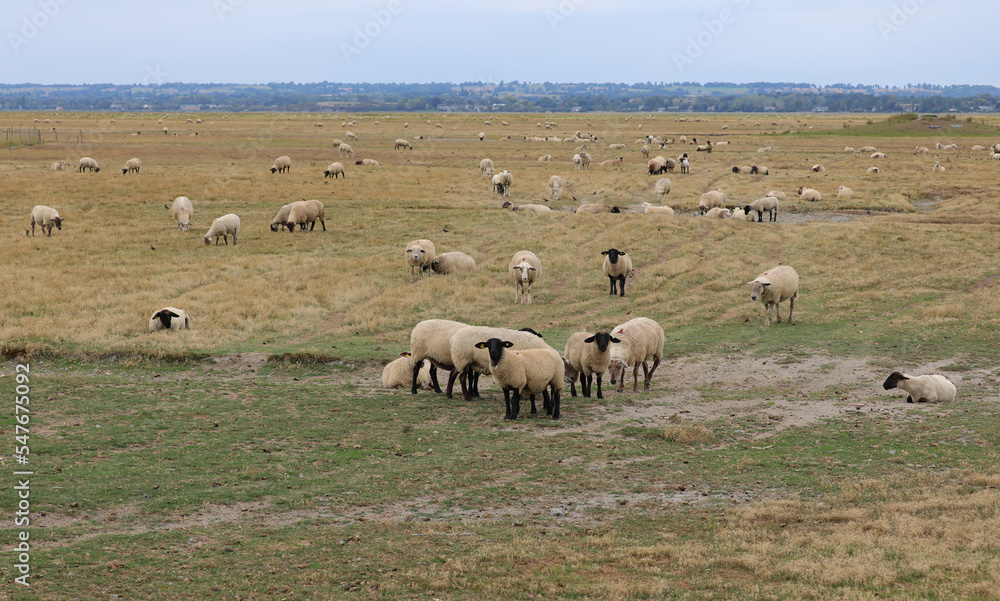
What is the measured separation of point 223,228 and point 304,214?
357cm

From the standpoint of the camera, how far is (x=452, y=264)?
27406mm

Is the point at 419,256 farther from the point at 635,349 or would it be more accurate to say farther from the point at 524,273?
the point at 635,349

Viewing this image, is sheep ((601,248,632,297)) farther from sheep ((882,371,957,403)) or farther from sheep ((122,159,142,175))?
sheep ((122,159,142,175))

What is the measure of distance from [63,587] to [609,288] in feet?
64.5

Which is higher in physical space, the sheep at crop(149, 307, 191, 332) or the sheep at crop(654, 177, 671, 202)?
the sheep at crop(654, 177, 671, 202)

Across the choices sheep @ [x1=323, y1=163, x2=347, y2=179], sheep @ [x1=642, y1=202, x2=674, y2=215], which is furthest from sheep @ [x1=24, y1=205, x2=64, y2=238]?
sheep @ [x1=642, y1=202, x2=674, y2=215]

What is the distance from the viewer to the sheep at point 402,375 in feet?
55.4

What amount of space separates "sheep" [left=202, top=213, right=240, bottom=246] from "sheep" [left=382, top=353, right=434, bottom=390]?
17336mm

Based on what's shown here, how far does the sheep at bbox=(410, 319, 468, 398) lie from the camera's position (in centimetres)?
1597

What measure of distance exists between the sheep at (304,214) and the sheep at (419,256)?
8.77 meters

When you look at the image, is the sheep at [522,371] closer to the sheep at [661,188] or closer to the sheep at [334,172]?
the sheep at [661,188]

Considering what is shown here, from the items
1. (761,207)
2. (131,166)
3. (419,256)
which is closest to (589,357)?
(419,256)

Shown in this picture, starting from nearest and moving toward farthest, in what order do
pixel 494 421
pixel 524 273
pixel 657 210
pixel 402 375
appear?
pixel 494 421 < pixel 402 375 < pixel 524 273 < pixel 657 210

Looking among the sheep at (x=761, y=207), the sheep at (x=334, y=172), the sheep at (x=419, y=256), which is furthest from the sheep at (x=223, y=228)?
the sheep at (x=761, y=207)
